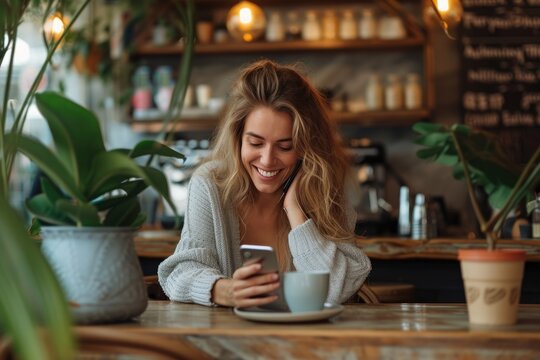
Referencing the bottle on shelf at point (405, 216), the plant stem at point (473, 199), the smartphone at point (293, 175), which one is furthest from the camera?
the bottle on shelf at point (405, 216)

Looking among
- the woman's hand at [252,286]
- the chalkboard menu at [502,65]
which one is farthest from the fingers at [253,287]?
the chalkboard menu at [502,65]

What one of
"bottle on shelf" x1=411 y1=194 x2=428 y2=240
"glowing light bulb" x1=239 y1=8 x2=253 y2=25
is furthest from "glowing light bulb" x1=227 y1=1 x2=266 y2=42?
"bottle on shelf" x1=411 y1=194 x2=428 y2=240

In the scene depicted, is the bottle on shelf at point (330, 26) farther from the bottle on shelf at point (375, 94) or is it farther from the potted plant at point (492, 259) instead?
the potted plant at point (492, 259)

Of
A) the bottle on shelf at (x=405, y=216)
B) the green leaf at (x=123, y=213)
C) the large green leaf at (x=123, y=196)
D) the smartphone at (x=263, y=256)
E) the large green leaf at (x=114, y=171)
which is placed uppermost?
the large green leaf at (x=114, y=171)

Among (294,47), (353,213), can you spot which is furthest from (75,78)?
(353,213)

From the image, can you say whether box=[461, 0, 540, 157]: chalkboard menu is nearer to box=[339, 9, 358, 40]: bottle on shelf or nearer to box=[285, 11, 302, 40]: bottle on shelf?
box=[339, 9, 358, 40]: bottle on shelf

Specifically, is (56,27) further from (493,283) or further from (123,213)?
(493,283)

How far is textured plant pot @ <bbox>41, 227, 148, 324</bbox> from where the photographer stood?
4.50 ft

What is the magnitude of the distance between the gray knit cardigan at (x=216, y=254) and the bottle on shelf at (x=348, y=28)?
10.4 feet

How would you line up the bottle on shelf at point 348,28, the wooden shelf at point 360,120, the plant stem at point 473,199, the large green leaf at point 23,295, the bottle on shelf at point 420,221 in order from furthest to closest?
1. the bottle on shelf at point 348,28
2. the wooden shelf at point 360,120
3. the bottle on shelf at point 420,221
4. the plant stem at point 473,199
5. the large green leaf at point 23,295

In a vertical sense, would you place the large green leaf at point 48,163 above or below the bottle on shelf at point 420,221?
above

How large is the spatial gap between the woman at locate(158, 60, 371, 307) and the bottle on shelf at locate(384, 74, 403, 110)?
2931mm

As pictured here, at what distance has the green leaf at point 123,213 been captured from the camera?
1.50 m

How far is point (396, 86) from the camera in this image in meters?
5.38
